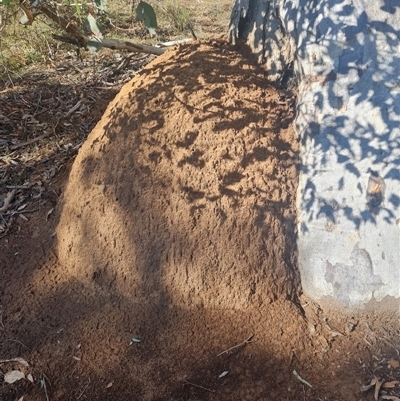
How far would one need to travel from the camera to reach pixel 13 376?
109 inches

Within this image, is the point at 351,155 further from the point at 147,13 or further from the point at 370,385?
the point at 147,13

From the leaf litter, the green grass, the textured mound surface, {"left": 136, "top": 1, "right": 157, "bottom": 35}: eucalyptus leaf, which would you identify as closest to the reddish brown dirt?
the textured mound surface

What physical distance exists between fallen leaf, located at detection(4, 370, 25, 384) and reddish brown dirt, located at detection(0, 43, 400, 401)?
31 millimetres

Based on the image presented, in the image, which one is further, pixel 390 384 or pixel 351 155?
pixel 351 155

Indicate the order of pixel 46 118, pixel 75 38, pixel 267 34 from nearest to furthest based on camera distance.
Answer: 1. pixel 267 34
2. pixel 75 38
3. pixel 46 118

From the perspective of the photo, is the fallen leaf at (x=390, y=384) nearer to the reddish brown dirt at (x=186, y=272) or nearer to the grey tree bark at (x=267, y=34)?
the reddish brown dirt at (x=186, y=272)

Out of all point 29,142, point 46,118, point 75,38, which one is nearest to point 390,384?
point 75,38

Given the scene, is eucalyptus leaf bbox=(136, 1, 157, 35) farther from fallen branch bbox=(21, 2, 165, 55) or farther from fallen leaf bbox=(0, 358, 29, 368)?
fallen leaf bbox=(0, 358, 29, 368)

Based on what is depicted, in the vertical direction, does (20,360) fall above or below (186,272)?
below

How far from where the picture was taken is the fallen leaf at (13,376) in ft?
9.04

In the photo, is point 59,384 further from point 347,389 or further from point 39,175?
point 39,175

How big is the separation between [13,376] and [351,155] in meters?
2.13

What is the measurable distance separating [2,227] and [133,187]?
3.82ft

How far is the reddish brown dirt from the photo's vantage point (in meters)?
2.63
